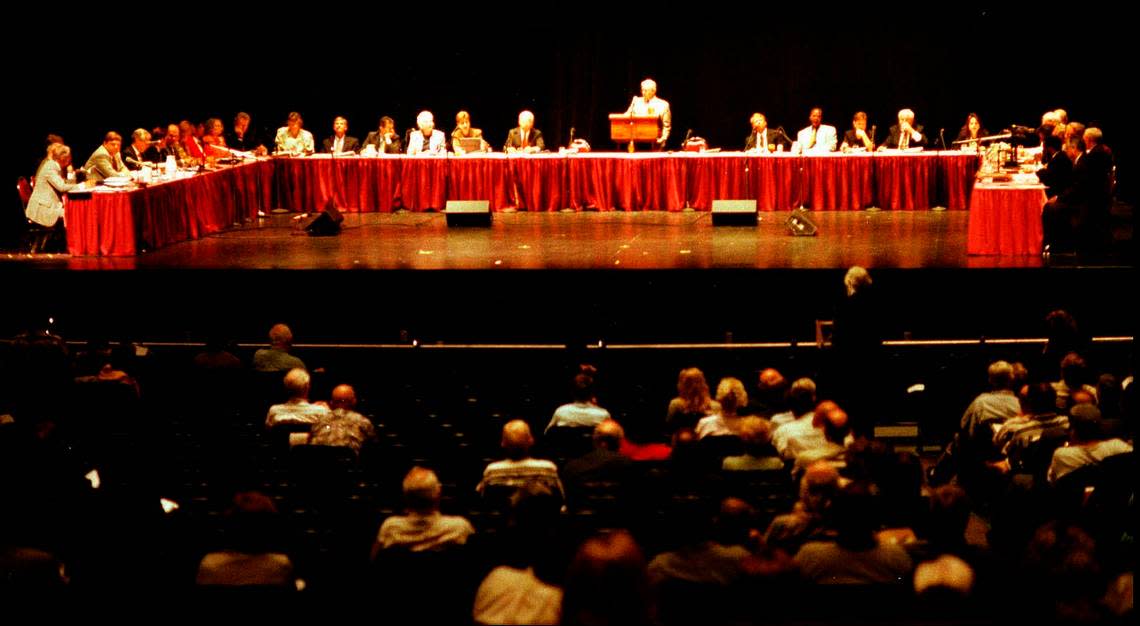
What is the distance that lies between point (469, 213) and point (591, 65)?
189 inches

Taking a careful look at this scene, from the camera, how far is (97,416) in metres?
7.17

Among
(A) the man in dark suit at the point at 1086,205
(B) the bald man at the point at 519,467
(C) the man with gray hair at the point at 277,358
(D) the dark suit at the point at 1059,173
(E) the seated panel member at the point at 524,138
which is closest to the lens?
(B) the bald man at the point at 519,467

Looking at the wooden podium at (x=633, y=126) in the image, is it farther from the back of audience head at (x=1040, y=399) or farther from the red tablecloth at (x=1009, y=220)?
the back of audience head at (x=1040, y=399)

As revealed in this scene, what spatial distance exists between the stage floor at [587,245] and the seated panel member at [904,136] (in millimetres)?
1141

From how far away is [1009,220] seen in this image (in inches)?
460

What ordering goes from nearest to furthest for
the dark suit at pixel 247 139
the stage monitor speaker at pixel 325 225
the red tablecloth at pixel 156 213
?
the red tablecloth at pixel 156 213 → the stage monitor speaker at pixel 325 225 → the dark suit at pixel 247 139

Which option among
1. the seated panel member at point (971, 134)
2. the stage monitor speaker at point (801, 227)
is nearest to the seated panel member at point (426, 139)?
the stage monitor speaker at point (801, 227)

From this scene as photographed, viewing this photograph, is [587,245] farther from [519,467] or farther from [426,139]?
[519,467]

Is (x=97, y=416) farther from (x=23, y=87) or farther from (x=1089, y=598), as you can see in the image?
(x=23, y=87)

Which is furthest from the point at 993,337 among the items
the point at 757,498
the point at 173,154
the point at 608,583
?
the point at 173,154

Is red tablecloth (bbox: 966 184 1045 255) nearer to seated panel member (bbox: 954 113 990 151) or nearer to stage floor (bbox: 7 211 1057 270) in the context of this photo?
stage floor (bbox: 7 211 1057 270)

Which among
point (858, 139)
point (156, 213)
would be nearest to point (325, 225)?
point (156, 213)

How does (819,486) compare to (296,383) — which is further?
(296,383)

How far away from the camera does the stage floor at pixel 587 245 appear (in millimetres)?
11492
